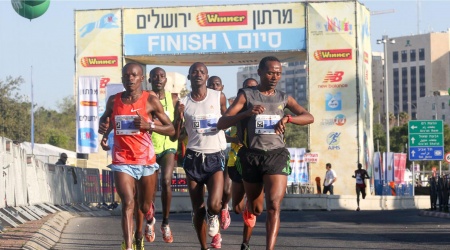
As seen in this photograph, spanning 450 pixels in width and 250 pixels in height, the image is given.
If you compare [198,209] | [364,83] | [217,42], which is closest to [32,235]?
[198,209]

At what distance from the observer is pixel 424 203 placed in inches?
1734

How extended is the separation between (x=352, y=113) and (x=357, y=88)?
1145 millimetres

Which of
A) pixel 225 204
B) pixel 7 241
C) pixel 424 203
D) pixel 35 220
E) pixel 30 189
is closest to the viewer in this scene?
pixel 7 241

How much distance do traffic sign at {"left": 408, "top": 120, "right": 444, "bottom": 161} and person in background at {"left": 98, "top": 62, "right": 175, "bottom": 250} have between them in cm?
3180

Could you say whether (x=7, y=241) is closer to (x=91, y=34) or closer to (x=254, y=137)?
(x=254, y=137)

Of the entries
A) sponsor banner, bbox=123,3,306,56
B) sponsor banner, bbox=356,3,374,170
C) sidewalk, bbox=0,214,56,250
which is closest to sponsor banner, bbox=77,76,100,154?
sponsor banner, bbox=123,3,306,56

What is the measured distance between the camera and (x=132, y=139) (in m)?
11.1

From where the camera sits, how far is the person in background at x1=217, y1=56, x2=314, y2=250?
10.5 m

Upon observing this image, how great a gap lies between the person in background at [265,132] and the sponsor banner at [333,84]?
39.3 metres

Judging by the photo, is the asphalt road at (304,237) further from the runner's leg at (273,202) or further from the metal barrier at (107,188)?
the metal barrier at (107,188)

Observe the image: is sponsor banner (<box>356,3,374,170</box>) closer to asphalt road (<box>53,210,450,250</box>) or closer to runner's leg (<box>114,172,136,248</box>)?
asphalt road (<box>53,210,450,250</box>)

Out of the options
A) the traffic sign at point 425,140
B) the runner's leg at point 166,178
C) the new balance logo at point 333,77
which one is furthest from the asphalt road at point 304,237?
the new balance logo at point 333,77

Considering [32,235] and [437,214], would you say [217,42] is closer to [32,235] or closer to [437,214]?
[437,214]

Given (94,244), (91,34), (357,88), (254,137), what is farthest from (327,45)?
(254,137)
